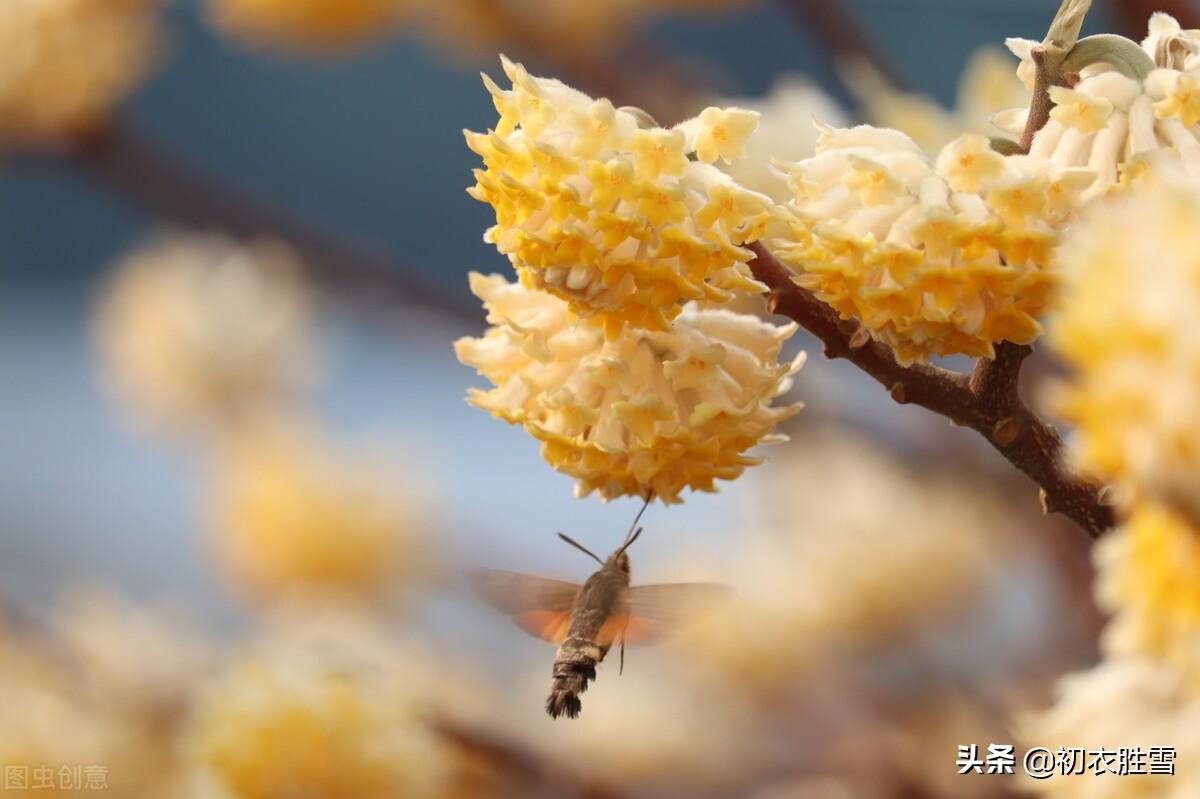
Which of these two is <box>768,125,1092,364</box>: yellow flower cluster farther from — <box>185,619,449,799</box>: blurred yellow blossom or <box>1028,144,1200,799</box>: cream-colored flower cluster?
<box>185,619,449,799</box>: blurred yellow blossom

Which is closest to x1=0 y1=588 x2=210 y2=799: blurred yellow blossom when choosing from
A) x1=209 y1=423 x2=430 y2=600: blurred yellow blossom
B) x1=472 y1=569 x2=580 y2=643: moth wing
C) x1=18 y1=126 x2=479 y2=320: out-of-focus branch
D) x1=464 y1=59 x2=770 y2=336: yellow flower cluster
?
x1=209 y1=423 x2=430 y2=600: blurred yellow blossom

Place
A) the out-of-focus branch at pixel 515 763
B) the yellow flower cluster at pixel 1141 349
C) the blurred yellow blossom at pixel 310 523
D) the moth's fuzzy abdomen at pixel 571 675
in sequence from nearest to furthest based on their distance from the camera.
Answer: the yellow flower cluster at pixel 1141 349 < the moth's fuzzy abdomen at pixel 571 675 < the out-of-focus branch at pixel 515 763 < the blurred yellow blossom at pixel 310 523

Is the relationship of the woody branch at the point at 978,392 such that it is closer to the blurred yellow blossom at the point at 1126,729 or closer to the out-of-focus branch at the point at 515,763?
the blurred yellow blossom at the point at 1126,729

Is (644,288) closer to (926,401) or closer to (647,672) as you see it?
(926,401)

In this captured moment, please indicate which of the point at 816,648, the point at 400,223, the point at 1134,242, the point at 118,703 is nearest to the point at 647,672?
the point at 816,648

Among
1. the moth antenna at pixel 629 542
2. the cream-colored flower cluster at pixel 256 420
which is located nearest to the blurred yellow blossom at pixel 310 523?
the cream-colored flower cluster at pixel 256 420

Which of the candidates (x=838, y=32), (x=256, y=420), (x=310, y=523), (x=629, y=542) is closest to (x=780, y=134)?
(x=629, y=542)

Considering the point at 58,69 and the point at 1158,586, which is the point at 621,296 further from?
the point at 58,69

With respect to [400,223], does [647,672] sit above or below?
below
